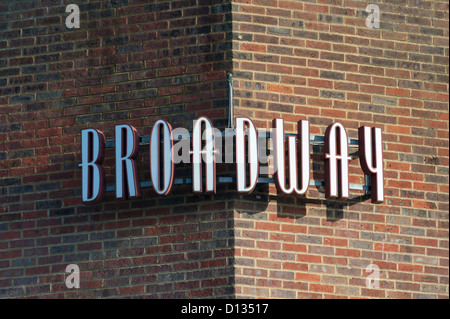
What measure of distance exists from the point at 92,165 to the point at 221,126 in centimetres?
136

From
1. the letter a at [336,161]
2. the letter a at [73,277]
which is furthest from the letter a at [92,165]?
the letter a at [336,161]

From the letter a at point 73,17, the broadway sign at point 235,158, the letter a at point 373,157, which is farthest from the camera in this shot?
the letter a at point 73,17

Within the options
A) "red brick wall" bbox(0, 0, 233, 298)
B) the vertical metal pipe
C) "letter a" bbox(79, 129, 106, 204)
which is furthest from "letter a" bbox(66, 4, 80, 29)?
the vertical metal pipe

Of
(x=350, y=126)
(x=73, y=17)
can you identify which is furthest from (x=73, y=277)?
(x=350, y=126)

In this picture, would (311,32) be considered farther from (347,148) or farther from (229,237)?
(229,237)

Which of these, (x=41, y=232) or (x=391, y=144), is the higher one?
(x=391, y=144)

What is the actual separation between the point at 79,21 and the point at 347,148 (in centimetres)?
319

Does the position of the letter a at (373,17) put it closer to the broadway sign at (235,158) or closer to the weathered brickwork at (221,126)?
the weathered brickwork at (221,126)

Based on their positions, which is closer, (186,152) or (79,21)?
(186,152)

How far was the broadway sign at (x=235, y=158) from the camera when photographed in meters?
12.5

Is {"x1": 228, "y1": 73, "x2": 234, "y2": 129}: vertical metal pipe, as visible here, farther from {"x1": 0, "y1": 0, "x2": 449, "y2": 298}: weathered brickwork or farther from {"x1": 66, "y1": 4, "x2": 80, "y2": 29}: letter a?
{"x1": 66, "y1": 4, "x2": 80, "y2": 29}: letter a

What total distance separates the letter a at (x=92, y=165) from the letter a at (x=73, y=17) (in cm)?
136

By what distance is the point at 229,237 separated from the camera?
12391mm

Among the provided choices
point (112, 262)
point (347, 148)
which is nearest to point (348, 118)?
point (347, 148)
